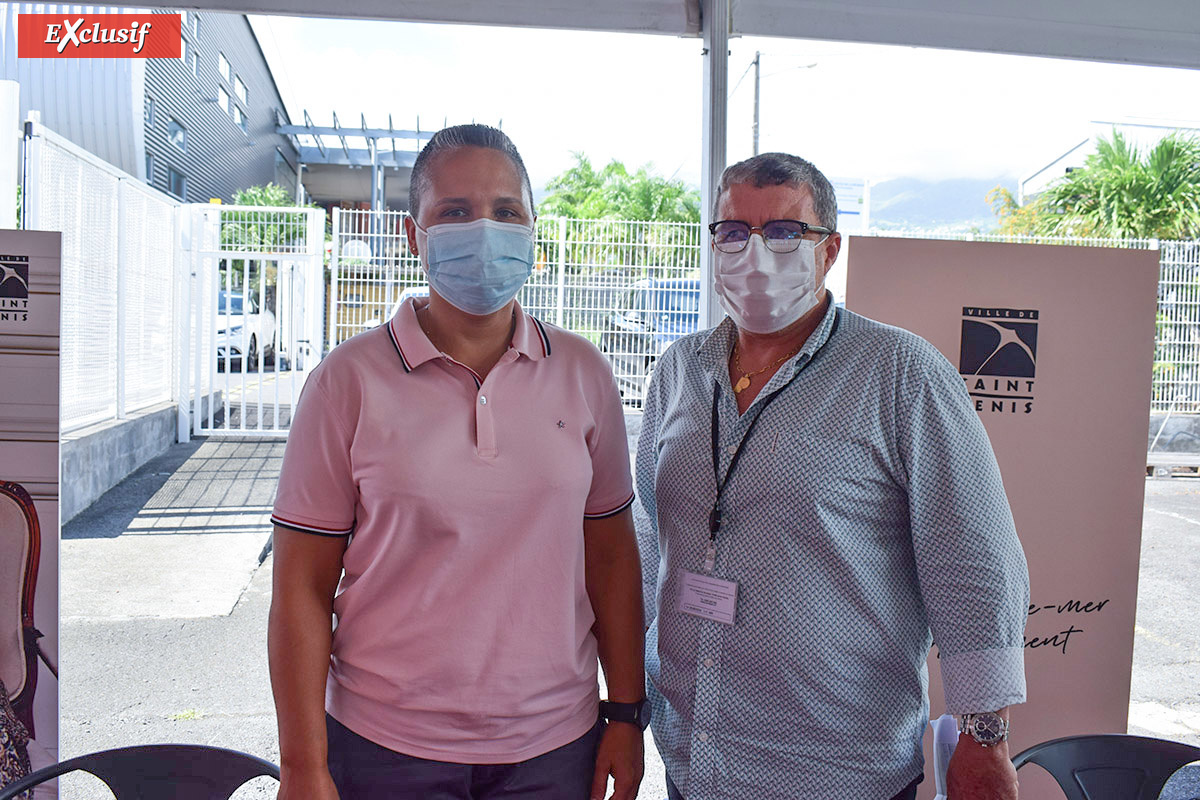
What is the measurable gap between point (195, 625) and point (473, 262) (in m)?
3.56

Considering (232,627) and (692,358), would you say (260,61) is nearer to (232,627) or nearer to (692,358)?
(232,627)

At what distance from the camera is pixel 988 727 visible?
1358mm

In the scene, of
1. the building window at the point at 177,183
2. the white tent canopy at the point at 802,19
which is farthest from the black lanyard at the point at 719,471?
the building window at the point at 177,183

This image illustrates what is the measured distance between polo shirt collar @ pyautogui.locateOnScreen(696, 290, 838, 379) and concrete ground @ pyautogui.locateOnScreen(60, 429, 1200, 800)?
6.25ft

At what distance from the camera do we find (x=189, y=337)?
25.9 ft

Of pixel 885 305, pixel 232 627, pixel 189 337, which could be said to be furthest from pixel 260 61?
pixel 885 305

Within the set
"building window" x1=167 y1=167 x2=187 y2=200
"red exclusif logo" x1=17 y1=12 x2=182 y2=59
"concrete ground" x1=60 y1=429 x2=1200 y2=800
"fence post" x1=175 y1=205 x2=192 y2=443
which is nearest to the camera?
"concrete ground" x1=60 y1=429 x2=1200 y2=800

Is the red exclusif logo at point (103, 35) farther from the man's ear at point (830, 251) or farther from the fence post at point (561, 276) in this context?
the fence post at point (561, 276)

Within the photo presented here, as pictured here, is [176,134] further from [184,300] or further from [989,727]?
[989,727]

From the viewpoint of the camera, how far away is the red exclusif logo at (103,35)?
3.64 meters

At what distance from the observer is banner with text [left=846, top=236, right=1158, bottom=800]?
2.39m

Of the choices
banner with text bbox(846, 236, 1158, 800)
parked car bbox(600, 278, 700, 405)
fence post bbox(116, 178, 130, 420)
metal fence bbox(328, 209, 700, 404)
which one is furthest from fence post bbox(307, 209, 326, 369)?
banner with text bbox(846, 236, 1158, 800)

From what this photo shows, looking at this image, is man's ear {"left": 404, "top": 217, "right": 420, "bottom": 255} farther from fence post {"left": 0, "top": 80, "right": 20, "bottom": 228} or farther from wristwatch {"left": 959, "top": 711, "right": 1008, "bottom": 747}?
fence post {"left": 0, "top": 80, "right": 20, "bottom": 228}

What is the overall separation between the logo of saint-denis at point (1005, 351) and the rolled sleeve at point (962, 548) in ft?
3.57
